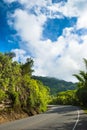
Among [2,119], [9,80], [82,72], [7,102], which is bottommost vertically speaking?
[2,119]

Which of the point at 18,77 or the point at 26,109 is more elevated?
the point at 18,77

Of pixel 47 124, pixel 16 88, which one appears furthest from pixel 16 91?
pixel 47 124

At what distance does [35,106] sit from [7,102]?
13663mm

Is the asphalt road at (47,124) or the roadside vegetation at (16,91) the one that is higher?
the roadside vegetation at (16,91)

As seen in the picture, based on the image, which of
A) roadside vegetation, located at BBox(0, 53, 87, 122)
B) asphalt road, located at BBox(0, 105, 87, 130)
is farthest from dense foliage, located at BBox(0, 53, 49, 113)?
asphalt road, located at BBox(0, 105, 87, 130)

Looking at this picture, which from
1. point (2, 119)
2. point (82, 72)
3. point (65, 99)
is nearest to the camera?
point (2, 119)

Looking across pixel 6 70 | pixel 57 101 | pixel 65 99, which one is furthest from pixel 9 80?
pixel 57 101

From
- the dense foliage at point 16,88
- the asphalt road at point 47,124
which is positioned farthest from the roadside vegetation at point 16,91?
the asphalt road at point 47,124

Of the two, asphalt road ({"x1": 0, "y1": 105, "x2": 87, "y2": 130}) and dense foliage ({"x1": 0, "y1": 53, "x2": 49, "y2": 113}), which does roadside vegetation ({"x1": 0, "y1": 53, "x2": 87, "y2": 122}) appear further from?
asphalt road ({"x1": 0, "y1": 105, "x2": 87, "y2": 130})

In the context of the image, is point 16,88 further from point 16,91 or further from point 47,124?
point 47,124

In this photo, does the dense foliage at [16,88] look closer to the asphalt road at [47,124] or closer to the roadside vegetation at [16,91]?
the roadside vegetation at [16,91]

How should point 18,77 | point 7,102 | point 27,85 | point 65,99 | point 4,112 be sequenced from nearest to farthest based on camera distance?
point 4,112 < point 7,102 < point 18,77 < point 27,85 < point 65,99

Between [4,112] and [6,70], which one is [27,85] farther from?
[4,112]

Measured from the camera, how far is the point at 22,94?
4231 centimetres
